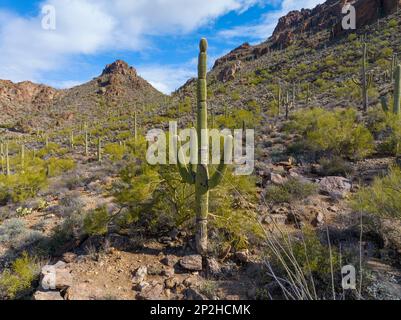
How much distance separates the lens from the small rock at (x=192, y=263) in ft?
16.2

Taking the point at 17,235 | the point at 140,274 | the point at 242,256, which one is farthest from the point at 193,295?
the point at 17,235

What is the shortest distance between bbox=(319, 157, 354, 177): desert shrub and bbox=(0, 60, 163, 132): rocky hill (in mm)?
48514

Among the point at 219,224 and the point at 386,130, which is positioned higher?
the point at 386,130

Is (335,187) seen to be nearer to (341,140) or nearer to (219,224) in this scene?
(341,140)

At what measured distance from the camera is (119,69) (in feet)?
245

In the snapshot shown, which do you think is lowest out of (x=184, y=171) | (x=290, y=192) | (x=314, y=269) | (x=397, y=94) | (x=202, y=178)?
(x=314, y=269)

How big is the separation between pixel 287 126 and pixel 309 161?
20.7ft

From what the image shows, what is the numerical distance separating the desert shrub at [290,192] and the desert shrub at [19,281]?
5371 mm

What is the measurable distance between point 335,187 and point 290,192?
4.37ft

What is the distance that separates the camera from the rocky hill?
55031mm

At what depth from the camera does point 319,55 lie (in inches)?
1519
